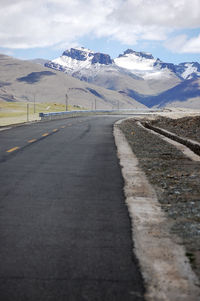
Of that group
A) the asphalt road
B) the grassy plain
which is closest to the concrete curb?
the asphalt road

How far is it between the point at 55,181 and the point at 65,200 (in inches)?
73.2

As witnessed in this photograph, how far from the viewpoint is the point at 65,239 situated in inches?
197

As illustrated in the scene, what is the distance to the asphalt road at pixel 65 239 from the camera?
3605 mm

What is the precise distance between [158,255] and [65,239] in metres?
1.08

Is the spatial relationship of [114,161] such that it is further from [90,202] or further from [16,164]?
[90,202]

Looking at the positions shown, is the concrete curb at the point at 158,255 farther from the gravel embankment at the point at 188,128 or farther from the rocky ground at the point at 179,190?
the gravel embankment at the point at 188,128

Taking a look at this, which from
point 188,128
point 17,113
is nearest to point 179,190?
point 188,128

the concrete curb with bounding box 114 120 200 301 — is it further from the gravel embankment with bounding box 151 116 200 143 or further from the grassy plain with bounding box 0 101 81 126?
the grassy plain with bounding box 0 101 81 126

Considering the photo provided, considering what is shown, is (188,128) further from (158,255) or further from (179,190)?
(158,255)

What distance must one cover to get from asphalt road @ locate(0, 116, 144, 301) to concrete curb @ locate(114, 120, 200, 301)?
11 centimetres

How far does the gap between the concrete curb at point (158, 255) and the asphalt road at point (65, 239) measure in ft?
0.36

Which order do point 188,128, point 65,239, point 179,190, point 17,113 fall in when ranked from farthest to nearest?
1. point 17,113
2. point 188,128
3. point 179,190
4. point 65,239

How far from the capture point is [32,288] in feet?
11.8

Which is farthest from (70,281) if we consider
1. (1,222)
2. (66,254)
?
(1,222)
